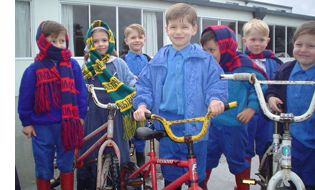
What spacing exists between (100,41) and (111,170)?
1.45 meters

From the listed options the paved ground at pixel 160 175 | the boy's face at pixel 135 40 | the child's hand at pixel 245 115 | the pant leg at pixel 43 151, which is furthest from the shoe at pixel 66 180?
the boy's face at pixel 135 40

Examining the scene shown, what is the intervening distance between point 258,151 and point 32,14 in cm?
840

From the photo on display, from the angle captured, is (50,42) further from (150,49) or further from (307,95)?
(150,49)

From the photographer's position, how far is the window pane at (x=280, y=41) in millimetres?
13750

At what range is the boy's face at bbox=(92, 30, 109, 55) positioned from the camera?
272 centimetres

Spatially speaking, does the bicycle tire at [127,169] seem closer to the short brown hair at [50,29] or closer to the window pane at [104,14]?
the short brown hair at [50,29]

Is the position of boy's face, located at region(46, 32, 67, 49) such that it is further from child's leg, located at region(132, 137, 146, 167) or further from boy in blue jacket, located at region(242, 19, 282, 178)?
boy in blue jacket, located at region(242, 19, 282, 178)

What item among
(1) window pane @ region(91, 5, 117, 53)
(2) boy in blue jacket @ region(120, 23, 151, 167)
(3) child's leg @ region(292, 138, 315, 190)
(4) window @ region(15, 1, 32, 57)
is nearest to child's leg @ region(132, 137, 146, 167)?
(2) boy in blue jacket @ region(120, 23, 151, 167)

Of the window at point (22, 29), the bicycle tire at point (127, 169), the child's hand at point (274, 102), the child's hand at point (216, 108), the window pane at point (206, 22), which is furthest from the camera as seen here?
the window pane at point (206, 22)

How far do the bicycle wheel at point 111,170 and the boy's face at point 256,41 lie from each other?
205 centimetres

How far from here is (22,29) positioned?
8297 mm

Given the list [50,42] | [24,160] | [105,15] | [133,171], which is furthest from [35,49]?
[133,171]

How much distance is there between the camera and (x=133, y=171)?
221 centimetres

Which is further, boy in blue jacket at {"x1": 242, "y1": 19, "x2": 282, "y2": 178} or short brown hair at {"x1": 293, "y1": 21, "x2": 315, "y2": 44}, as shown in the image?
boy in blue jacket at {"x1": 242, "y1": 19, "x2": 282, "y2": 178}
